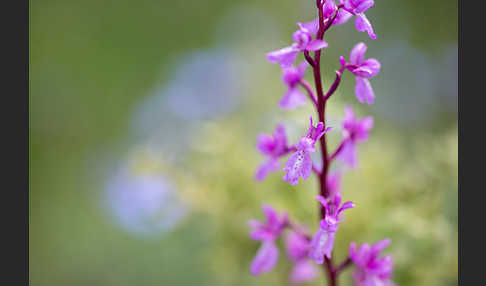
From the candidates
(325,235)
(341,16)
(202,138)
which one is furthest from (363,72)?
(202,138)

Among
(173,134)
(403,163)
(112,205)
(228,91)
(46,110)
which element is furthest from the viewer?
(46,110)

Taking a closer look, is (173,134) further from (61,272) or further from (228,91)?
(61,272)

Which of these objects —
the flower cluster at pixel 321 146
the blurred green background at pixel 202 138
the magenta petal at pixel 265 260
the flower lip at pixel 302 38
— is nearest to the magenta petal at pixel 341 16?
the flower cluster at pixel 321 146

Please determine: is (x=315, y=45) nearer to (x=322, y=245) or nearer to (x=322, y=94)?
(x=322, y=94)

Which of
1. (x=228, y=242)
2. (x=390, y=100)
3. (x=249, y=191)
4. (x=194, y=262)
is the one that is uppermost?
(x=390, y=100)

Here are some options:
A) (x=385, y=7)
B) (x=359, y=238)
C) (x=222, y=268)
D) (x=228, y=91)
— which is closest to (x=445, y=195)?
(x=359, y=238)

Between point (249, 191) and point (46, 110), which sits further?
point (46, 110)
